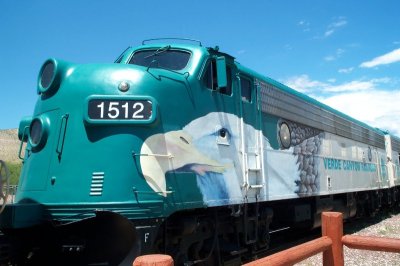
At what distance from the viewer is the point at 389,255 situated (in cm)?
818

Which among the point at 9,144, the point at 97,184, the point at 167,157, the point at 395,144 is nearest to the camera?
the point at 97,184

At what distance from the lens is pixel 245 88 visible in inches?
279

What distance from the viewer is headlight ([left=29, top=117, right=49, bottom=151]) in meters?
5.14

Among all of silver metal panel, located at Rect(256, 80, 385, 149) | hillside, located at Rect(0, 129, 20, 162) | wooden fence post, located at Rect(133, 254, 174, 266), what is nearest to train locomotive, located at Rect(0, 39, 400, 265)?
silver metal panel, located at Rect(256, 80, 385, 149)

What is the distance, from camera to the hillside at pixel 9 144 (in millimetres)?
66200

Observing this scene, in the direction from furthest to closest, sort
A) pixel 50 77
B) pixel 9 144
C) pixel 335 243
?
1. pixel 9 144
2. pixel 50 77
3. pixel 335 243

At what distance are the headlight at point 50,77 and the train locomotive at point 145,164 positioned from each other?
0.01 m

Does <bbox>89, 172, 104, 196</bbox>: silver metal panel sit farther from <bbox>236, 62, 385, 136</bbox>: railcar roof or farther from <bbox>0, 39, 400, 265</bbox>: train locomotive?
<bbox>236, 62, 385, 136</bbox>: railcar roof

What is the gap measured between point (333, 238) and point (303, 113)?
5.67 m

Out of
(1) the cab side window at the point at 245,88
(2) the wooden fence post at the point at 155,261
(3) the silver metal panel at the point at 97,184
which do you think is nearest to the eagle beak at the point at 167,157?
(3) the silver metal panel at the point at 97,184

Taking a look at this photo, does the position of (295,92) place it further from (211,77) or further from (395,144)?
(395,144)

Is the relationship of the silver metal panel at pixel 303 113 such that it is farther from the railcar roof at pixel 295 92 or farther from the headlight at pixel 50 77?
the headlight at pixel 50 77

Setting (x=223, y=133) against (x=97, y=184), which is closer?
(x=97, y=184)

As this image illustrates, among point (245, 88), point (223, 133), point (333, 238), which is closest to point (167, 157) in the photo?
point (223, 133)
